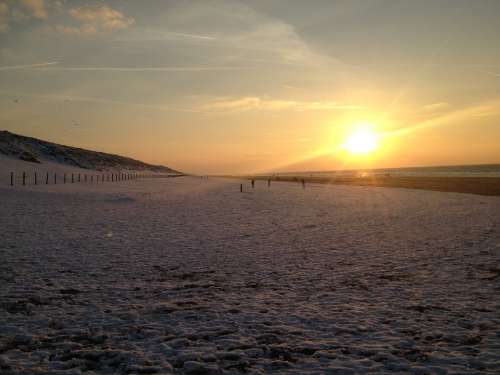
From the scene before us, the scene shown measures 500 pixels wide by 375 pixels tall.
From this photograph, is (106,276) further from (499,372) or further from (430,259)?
(430,259)

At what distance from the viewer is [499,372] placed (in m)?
5.27

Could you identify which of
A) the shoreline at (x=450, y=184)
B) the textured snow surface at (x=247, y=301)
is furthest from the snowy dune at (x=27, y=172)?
the shoreline at (x=450, y=184)

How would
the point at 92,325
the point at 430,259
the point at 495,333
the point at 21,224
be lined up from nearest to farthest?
the point at 495,333 < the point at 92,325 < the point at 430,259 < the point at 21,224

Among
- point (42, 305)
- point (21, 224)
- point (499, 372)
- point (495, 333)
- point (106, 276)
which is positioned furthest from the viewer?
point (21, 224)

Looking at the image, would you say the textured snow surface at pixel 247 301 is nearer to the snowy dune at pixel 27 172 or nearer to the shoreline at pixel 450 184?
the shoreline at pixel 450 184

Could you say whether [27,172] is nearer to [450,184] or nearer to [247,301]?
[247,301]

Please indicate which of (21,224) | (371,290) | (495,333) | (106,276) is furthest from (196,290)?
(21,224)

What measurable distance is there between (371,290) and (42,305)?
709 cm

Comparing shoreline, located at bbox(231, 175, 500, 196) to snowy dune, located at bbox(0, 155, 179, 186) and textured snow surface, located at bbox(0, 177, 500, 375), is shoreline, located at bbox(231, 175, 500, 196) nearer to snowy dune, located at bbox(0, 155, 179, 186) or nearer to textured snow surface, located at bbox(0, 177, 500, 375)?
textured snow surface, located at bbox(0, 177, 500, 375)

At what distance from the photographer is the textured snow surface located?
573cm

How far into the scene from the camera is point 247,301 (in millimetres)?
8336

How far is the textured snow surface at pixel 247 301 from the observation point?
18.8 feet

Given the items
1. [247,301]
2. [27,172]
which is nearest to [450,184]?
[247,301]

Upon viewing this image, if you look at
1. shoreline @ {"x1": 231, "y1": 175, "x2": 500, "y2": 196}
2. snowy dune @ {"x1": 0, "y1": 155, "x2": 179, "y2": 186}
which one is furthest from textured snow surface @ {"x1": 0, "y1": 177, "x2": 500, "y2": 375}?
snowy dune @ {"x1": 0, "y1": 155, "x2": 179, "y2": 186}
